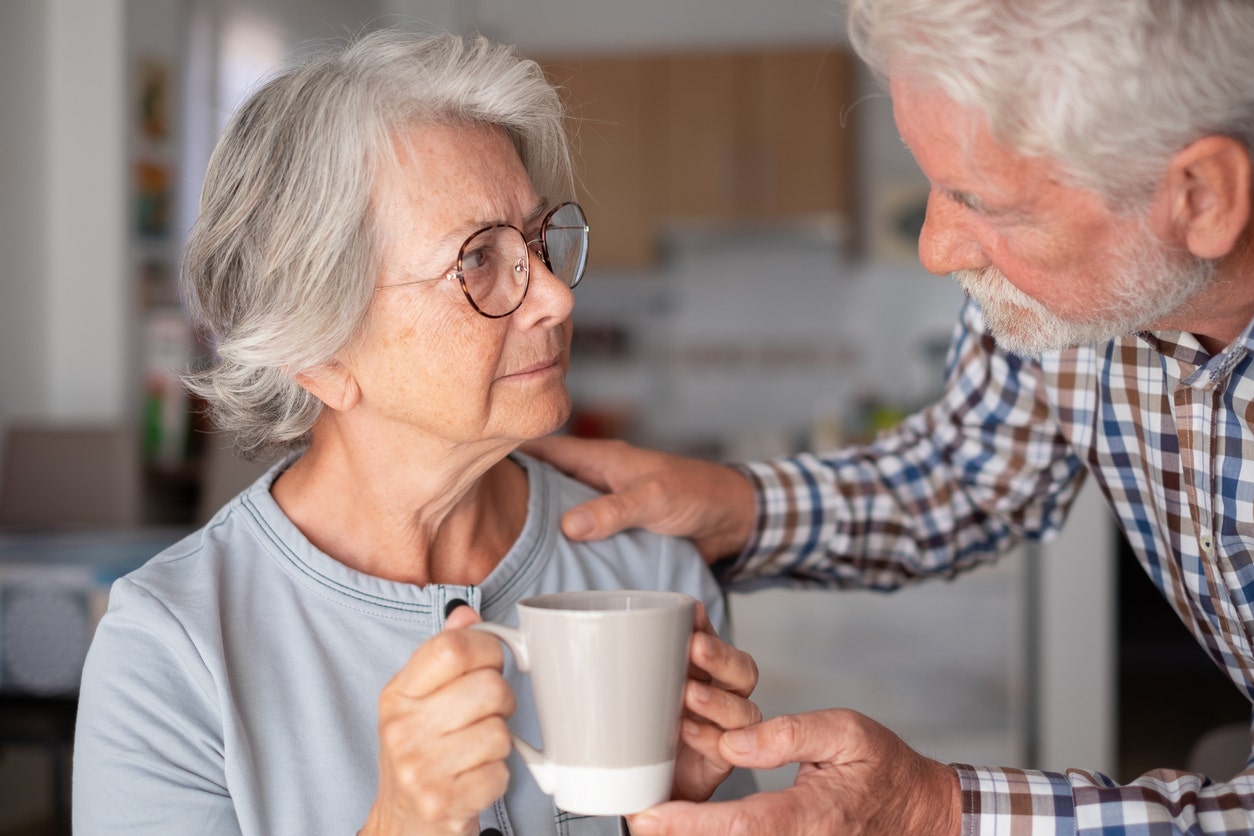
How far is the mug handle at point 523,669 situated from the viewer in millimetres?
782

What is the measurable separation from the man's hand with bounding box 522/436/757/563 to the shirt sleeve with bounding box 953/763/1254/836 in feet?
1.46

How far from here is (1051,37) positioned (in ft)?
2.93

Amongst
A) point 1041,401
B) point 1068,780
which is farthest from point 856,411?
point 1068,780

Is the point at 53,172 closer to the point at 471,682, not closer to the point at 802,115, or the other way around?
the point at 802,115

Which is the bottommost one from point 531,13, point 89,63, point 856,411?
point 856,411

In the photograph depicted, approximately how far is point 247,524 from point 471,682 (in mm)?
457

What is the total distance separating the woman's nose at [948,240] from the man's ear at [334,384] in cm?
55

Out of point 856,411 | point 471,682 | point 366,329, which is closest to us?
point 471,682

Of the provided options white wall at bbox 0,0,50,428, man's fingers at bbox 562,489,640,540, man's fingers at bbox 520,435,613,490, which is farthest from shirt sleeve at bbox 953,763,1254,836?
white wall at bbox 0,0,50,428

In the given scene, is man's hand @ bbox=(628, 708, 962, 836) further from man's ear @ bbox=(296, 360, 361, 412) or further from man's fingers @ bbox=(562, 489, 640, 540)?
man's ear @ bbox=(296, 360, 361, 412)

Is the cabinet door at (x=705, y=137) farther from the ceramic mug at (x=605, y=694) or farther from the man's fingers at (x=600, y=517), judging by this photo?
the ceramic mug at (x=605, y=694)

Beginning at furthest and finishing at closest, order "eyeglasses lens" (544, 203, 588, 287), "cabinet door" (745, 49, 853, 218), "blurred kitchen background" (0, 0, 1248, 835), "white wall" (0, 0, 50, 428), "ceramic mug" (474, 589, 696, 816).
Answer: "cabinet door" (745, 49, 853, 218) < "white wall" (0, 0, 50, 428) < "blurred kitchen background" (0, 0, 1248, 835) < "eyeglasses lens" (544, 203, 588, 287) < "ceramic mug" (474, 589, 696, 816)

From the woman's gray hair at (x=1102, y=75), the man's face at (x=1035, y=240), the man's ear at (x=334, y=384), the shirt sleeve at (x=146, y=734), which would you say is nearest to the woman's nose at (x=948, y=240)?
the man's face at (x=1035, y=240)

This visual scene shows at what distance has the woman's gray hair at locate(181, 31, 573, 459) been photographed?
106 cm
